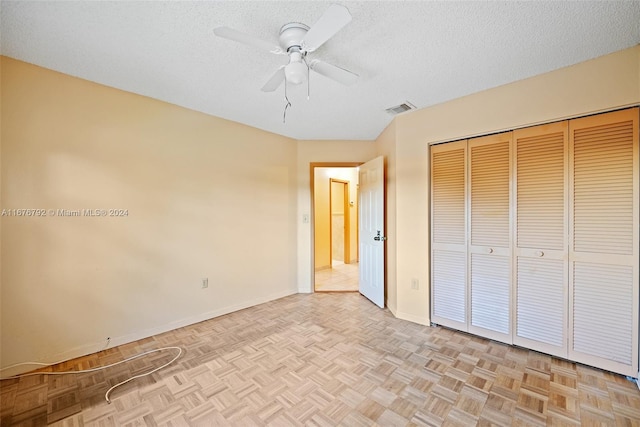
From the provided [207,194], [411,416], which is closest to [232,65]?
[207,194]

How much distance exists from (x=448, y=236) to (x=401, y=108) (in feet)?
4.86

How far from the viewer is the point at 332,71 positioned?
1.72 meters

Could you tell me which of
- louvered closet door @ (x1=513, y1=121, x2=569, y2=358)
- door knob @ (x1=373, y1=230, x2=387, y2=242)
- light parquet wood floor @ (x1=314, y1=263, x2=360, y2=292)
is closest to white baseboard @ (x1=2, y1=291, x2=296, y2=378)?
light parquet wood floor @ (x1=314, y1=263, x2=360, y2=292)

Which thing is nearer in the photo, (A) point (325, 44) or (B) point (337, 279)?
(A) point (325, 44)

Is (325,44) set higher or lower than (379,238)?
higher

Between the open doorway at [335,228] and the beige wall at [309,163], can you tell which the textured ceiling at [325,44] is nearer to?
the beige wall at [309,163]

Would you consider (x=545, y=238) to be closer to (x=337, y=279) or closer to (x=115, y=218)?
(x=337, y=279)

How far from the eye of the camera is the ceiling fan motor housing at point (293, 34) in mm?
1604

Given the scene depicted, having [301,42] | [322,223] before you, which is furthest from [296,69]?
[322,223]

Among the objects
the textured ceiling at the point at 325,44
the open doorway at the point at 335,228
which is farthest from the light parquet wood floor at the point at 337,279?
the textured ceiling at the point at 325,44

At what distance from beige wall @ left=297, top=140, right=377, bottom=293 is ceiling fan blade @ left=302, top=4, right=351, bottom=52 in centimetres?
257

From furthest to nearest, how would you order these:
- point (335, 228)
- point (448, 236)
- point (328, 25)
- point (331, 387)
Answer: point (335, 228) → point (448, 236) → point (331, 387) → point (328, 25)

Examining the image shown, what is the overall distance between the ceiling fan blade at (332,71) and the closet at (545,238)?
156 centimetres

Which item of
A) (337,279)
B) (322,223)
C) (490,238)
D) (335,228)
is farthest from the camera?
(335,228)
